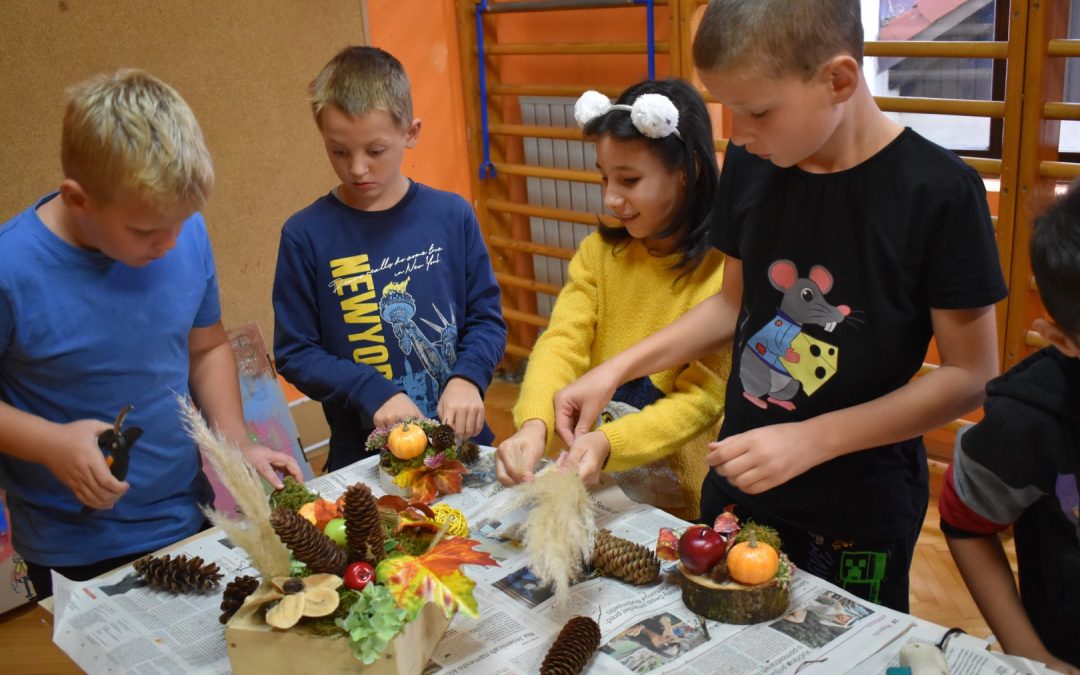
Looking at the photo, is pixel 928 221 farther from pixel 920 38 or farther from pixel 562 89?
pixel 562 89

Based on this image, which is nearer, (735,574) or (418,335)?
(735,574)

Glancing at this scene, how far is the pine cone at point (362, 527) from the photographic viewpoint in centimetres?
112

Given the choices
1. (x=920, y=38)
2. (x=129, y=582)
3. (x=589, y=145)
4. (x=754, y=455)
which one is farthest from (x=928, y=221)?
(x=589, y=145)

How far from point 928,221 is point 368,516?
0.76 meters

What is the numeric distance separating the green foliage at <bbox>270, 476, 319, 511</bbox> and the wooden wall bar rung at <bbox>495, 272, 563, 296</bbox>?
2.57 meters

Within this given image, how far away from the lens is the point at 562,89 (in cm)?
367

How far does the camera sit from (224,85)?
321 centimetres

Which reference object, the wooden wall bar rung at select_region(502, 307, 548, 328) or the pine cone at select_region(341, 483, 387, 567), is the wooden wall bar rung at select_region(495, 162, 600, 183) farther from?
the pine cone at select_region(341, 483, 387, 567)

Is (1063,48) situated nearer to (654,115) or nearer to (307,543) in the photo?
(654,115)

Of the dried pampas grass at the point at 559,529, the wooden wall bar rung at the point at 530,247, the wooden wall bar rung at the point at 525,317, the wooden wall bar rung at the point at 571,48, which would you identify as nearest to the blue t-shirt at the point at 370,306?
the dried pampas grass at the point at 559,529

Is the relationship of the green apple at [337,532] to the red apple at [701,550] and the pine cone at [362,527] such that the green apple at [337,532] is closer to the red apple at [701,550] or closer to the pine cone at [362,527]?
the pine cone at [362,527]

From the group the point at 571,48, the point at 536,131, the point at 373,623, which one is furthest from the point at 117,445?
the point at 536,131

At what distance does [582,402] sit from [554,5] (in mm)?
2484

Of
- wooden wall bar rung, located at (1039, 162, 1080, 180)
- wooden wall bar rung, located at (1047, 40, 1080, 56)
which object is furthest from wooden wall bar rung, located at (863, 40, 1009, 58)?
wooden wall bar rung, located at (1039, 162, 1080, 180)
